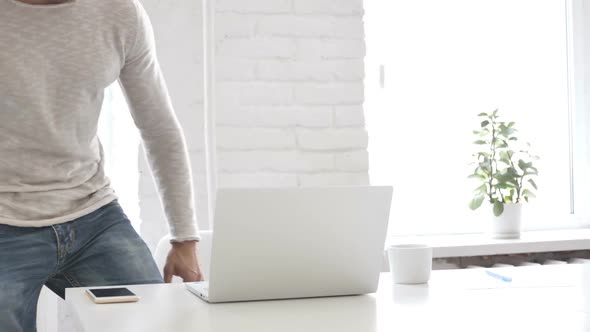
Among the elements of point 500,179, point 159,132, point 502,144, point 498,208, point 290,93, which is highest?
point 290,93

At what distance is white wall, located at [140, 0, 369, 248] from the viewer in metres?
2.55

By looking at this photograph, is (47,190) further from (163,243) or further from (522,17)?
(522,17)

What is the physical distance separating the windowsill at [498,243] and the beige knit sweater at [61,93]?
1.14 metres

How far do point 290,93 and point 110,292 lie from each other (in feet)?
4.88

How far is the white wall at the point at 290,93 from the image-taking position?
8.38 ft

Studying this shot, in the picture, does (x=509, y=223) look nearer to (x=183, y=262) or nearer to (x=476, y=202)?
(x=476, y=202)

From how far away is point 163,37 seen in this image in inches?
94.9

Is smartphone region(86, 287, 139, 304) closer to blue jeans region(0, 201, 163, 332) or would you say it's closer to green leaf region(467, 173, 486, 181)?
blue jeans region(0, 201, 163, 332)

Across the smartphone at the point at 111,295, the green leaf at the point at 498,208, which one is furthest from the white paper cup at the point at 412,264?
the green leaf at the point at 498,208

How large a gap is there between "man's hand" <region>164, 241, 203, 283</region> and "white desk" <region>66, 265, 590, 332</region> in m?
0.38

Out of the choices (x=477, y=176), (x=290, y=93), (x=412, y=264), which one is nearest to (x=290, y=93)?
(x=290, y=93)

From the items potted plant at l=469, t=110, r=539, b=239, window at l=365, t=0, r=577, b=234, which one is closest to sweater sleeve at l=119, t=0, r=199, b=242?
window at l=365, t=0, r=577, b=234

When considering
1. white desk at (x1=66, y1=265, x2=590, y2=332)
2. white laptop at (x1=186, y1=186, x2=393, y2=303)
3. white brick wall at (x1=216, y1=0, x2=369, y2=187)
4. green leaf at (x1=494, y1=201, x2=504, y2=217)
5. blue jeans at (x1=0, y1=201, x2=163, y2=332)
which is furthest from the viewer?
green leaf at (x1=494, y1=201, x2=504, y2=217)

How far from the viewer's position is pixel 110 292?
121 cm
